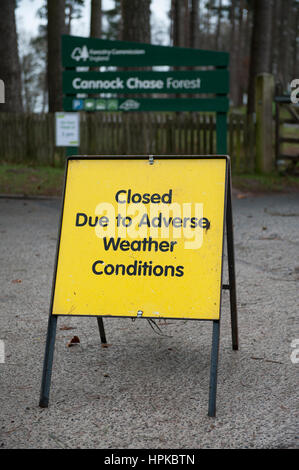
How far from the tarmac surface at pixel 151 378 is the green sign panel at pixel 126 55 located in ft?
26.2

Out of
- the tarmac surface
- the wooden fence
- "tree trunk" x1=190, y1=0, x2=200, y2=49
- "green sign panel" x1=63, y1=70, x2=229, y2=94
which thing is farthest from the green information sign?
"tree trunk" x1=190, y1=0, x2=200, y2=49

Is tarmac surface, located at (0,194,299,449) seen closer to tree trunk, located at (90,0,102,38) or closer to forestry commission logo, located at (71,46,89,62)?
forestry commission logo, located at (71,46,89,62)

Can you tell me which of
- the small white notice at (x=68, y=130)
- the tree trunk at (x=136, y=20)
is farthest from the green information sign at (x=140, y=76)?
the tree trunk at (x=136, y=20)

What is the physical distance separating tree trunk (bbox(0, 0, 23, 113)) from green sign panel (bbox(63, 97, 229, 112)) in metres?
3.79

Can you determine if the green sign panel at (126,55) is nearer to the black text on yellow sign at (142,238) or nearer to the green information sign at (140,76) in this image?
the green information sign at (140,76)

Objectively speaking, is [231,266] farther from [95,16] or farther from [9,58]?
[95,16]

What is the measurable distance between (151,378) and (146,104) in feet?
34.1

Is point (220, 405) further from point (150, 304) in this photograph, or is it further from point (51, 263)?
point (51, 263)

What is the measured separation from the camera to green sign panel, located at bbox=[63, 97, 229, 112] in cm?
1312

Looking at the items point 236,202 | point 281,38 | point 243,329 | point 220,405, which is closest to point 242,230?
point 236,202

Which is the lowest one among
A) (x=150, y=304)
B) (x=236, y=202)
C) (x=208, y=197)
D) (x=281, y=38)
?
(x=236, y=202)

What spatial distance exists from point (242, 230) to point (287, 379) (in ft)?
17.1

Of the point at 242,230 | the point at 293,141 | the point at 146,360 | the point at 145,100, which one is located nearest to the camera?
the point at 146,360

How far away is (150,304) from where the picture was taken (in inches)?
136
